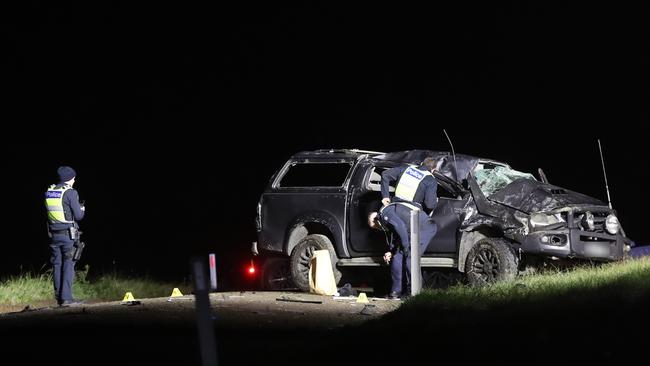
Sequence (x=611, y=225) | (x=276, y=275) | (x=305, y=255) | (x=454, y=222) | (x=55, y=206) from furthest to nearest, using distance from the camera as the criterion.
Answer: (x=276, y=275), (x=305, y=255), (x=611, y=225), (x=454, y=222), (x=55, y=206)

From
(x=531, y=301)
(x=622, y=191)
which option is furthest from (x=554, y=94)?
(x=531, y=301)

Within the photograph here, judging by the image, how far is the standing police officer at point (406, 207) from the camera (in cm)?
1540

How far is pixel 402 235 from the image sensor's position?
15344 millimetres

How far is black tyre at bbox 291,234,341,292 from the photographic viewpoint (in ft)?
55.6

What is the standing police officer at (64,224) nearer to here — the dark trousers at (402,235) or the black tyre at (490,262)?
the dark trousers at (402,235)

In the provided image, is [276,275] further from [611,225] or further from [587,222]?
[611,225]

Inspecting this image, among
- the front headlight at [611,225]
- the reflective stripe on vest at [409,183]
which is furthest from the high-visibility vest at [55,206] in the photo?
the front headlight at [611,225]

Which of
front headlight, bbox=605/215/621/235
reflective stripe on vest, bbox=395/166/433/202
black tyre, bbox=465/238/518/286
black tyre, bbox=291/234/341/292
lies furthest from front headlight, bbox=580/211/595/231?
black tyre, bbox=291/234/341/292

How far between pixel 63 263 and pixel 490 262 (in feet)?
18.3

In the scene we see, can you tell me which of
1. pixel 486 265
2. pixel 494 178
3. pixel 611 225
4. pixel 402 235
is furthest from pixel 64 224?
pixel 611 225

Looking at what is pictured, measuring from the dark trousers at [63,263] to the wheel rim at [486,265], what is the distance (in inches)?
208

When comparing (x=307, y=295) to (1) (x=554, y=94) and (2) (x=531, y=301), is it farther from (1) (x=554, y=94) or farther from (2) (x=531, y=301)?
(1) (x=554, y=94)

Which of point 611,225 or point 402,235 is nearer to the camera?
point 402,235

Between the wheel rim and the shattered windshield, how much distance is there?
1113 millimetres
